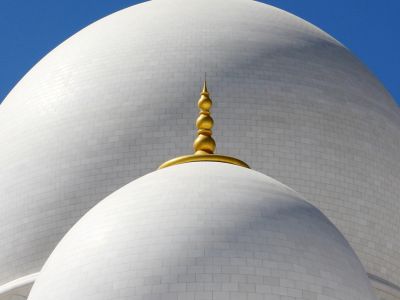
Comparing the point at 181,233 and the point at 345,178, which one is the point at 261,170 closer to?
the point at 345,178

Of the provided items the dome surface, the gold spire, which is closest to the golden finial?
the gold spire

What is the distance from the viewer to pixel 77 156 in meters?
34.7

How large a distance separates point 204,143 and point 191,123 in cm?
370

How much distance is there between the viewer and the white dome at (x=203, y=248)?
25016mm

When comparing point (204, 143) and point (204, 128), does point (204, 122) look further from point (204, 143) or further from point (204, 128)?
point (204, 143)

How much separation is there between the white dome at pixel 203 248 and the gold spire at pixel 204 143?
1400mm

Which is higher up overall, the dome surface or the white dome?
the dome surface

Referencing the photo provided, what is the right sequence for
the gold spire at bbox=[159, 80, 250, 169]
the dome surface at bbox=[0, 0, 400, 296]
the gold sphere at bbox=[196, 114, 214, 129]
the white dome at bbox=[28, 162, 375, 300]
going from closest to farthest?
the white dome at bbox=[28, 162, 375, 300] < the gold spire at bbox=[159, 80, 250, 169] < the gold sphere at bbox=[196, 114, 214, 129] < the dome surface at bbox=[0, 0, 400, 296]

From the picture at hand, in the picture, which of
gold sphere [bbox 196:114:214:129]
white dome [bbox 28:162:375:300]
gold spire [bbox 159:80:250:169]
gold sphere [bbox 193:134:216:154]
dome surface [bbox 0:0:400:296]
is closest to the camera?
white dome [bbox 28:162:375:300]

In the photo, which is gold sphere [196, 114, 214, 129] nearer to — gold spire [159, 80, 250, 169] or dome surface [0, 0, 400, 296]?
gold spire [159, 80, 250, 169]

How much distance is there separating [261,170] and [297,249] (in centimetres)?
804

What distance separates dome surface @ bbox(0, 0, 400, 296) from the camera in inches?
1344

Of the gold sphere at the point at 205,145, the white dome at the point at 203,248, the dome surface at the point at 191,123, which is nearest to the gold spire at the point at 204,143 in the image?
the gold sphere at the point at 205,145

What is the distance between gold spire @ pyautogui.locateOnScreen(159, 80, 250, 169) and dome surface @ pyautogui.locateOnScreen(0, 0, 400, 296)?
1894 mm
